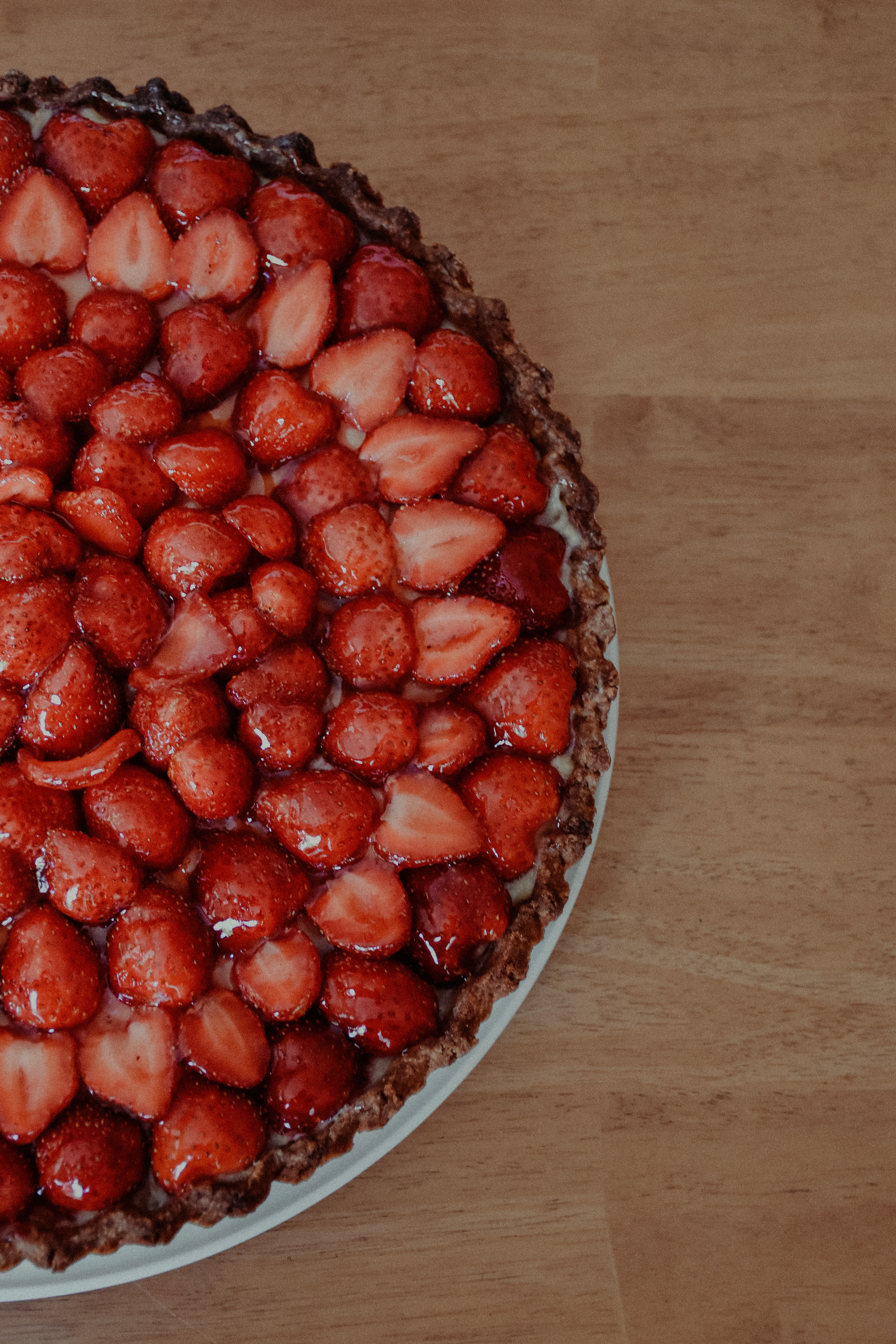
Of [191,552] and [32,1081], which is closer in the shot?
[32,1081]

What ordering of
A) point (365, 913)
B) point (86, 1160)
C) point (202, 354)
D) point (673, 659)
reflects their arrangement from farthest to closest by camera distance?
1. point (673, 659)
2. point (202, 354)
3. point (365, 913)
4. point (86, 1160)

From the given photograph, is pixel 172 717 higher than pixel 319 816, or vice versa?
pixel 172 717

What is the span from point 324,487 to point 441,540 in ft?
0.58

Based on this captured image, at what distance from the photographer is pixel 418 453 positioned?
1.53 meters

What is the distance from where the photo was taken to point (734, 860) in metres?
1.88

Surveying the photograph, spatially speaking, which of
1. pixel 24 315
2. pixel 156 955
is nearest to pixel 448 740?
pixel 156 955

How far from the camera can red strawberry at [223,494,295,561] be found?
4.80ft

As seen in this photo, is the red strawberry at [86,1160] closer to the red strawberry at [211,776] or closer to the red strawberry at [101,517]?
the red strawberry at [211,776]

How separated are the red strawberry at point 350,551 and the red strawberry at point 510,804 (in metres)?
0.30

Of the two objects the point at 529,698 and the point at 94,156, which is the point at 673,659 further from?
the point at 94,156

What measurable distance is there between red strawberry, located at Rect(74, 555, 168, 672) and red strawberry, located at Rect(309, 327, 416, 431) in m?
0.38

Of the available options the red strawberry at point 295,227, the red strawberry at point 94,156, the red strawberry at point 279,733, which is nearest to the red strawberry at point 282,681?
the red strawberry at point 279,733

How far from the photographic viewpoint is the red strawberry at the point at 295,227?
1.58 m

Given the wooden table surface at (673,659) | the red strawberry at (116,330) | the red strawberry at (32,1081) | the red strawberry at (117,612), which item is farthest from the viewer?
the wooden table surface at (673,659)
